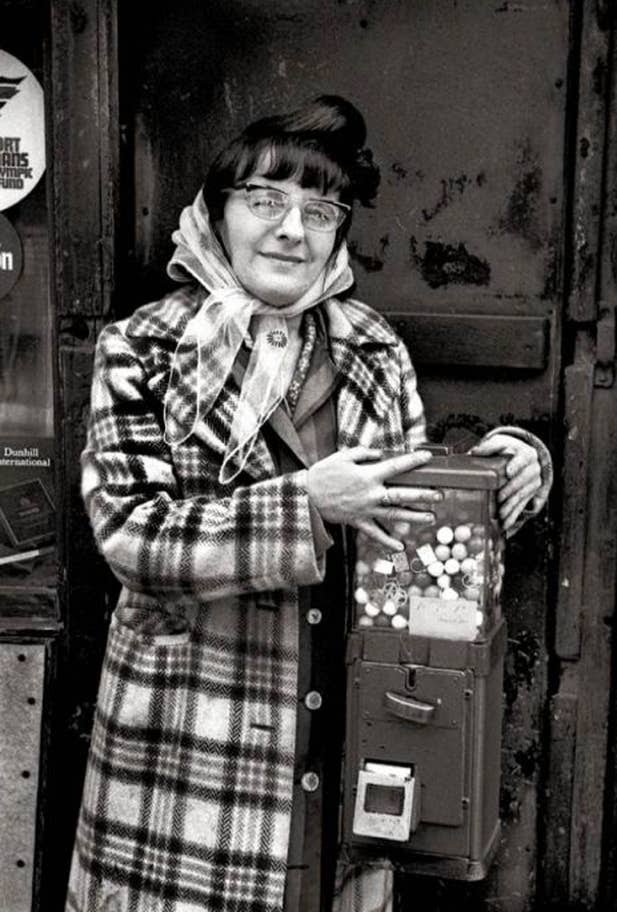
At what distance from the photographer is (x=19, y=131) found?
2.89m

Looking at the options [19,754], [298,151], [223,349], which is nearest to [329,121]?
[298,151]

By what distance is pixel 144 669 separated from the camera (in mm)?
2252

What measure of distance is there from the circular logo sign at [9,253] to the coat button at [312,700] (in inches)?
50.5

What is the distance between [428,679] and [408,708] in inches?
2.3

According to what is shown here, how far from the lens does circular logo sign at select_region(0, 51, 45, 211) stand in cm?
287

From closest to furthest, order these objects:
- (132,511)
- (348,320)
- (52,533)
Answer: (132,511)
(348,320)
(52,533)

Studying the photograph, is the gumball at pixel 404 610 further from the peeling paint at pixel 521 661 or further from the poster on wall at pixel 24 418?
the poster on wall at pixel 24 418

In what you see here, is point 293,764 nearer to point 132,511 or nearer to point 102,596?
point 132,511

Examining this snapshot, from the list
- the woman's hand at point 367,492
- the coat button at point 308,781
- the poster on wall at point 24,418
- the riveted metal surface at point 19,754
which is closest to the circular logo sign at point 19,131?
the poster on wall at point 24,418

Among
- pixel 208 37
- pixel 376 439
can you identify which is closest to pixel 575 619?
pixel 376 439

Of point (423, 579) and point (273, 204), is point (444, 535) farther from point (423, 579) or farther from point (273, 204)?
point (273, 204)

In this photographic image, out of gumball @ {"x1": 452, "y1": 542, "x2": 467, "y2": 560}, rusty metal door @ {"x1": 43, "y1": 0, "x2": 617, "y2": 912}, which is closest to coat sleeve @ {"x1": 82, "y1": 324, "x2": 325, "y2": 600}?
gumball @ {"x1": 452, "y1": 542, "x2": 467, "y2": 560}

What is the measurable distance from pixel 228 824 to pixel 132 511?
1.95 feet

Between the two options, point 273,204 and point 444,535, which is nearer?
point 444,535
